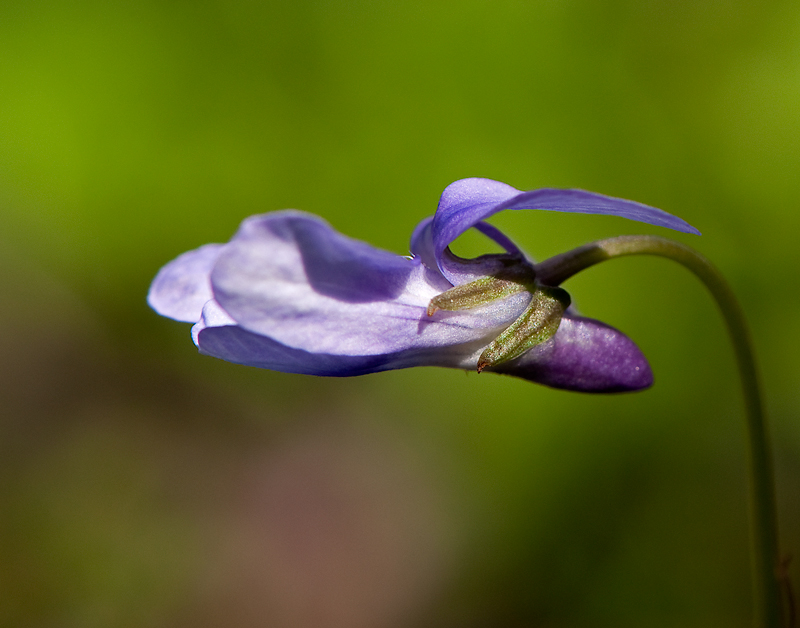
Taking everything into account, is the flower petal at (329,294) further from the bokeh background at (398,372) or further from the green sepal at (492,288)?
the bokeh background at (398,372)

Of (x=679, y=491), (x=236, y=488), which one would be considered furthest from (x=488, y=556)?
(x=236, y=488)

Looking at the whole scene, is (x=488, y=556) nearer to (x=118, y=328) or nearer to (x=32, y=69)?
(x=118, y=328)

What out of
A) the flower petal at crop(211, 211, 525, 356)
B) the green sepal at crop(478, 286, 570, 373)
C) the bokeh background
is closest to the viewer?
the flower petal at crop(211, 211, 525, 356)

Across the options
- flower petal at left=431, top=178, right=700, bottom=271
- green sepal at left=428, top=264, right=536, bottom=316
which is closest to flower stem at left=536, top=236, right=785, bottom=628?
green sepal at left=428, top=264, right=536, bottom=316

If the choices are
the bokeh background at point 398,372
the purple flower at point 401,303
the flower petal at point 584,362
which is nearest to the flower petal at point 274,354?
the purple flower at point 401,303

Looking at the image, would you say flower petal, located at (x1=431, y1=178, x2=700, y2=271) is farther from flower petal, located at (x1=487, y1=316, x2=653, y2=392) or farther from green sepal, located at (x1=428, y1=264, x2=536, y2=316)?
flower petal, located at (x1=487, y1=316, x2=653, y2=392)

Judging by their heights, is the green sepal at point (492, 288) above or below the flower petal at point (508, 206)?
below

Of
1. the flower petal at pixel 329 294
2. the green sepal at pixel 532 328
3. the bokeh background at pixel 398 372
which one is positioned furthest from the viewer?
the bokeh background at pixel 398 372
